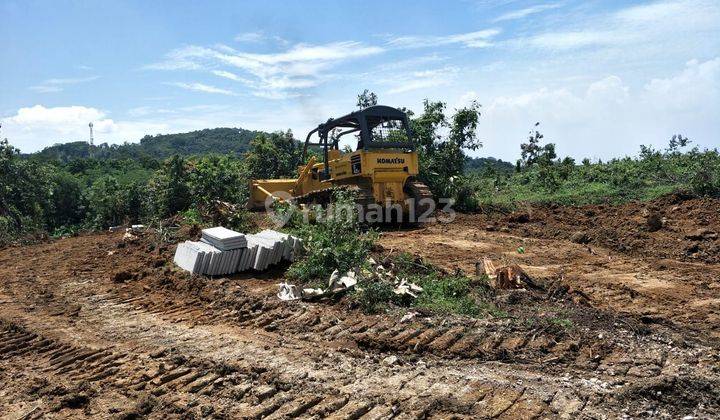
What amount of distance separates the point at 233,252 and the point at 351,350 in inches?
155

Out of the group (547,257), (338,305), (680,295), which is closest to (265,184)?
(547,257)

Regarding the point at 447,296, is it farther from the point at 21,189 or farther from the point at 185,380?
the point at 21,189

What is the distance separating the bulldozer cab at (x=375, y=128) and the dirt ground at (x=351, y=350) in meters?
5.24

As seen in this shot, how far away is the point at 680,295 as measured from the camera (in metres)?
7.44

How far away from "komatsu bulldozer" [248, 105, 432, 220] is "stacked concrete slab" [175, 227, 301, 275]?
4218 millimetres

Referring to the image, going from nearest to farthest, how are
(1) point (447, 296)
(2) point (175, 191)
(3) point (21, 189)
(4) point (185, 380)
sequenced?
(4) point (185, 380) < (1) point (447, 296) < (2) point (175, 191) < (3) point (21, 189)

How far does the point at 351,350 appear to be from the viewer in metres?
5.34

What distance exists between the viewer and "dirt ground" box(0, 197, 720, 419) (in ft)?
13.8

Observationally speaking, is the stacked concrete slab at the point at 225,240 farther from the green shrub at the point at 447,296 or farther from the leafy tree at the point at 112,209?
the leafy tree at the point at 112,209

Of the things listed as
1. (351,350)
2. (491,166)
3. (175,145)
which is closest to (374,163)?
(351,350)

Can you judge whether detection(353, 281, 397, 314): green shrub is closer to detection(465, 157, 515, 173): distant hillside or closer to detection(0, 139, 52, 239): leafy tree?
detection(465, 157, 515, 173): distant hillside

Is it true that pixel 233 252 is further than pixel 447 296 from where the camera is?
Yes

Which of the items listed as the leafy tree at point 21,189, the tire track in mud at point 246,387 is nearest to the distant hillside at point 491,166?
the tire track in mud at point 246,387

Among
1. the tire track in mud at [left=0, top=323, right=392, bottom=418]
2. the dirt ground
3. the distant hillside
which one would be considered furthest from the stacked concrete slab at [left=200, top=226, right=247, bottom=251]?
the distant hillside
